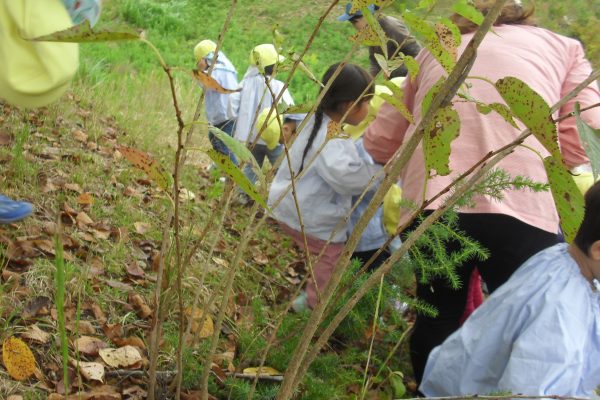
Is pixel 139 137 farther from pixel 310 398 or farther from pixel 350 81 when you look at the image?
pixel 310 398

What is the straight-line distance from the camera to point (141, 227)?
251cm

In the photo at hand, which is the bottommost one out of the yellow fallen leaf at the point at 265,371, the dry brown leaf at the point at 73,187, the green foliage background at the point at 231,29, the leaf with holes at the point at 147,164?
the green foliage background at the point at 231,29

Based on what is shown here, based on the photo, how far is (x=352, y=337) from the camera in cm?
206

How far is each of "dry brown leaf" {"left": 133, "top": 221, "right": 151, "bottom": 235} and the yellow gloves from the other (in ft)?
4.23

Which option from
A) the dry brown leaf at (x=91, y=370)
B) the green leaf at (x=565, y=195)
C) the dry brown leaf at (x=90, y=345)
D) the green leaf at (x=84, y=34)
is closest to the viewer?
the green leaf at (x=84, y=34)

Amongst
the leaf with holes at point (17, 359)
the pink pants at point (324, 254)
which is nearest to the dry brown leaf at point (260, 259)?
the pink pants at point (324, 254)

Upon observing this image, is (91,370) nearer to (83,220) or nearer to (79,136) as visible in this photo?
(83,220)

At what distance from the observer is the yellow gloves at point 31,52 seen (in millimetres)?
1133

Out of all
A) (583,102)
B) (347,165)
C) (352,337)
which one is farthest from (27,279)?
(583,102)

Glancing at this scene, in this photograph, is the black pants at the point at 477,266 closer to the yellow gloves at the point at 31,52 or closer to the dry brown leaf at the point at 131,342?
the dry brown leaf at the point at 131,342

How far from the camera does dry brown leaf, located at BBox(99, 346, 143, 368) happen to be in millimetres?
1544

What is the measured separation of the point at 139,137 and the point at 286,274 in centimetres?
159

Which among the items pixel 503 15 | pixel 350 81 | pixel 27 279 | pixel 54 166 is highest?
pixel 503 15

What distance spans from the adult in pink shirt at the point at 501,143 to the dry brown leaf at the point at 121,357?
0.85m
